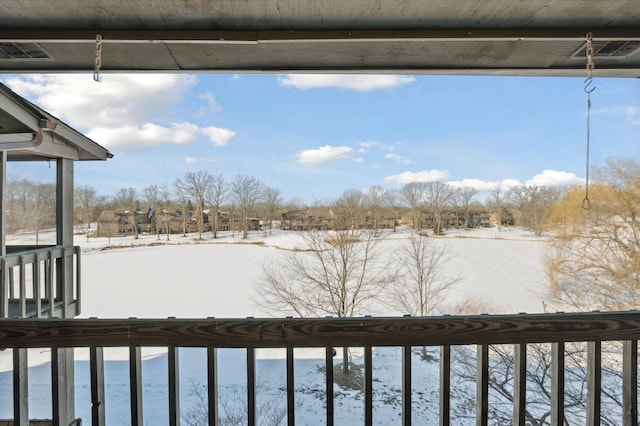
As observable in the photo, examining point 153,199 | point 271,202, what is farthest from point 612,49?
point 153,199

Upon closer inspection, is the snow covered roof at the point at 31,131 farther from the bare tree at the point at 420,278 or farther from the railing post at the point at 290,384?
the bare tree at the point at 420,278

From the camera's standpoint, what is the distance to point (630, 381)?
999 mm

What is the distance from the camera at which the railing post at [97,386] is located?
955 millimetres

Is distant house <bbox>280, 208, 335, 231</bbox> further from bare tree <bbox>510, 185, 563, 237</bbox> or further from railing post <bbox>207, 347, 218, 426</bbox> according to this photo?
railing post <bbox>207, 347, 218, 426</bbox>

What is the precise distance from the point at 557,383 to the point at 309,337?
2.39 ft

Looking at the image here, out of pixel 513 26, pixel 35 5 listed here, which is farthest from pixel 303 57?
pixel 35 5

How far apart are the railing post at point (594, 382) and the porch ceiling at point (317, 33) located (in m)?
1.56

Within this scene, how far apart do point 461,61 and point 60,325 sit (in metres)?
2.39

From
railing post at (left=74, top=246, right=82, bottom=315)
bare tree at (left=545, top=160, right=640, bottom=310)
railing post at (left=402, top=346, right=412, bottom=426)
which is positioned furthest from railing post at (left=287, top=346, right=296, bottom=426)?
bare tree at (left=545, top=160, right=640, bottom=310)

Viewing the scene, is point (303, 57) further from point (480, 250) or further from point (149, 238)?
point (480, 250)

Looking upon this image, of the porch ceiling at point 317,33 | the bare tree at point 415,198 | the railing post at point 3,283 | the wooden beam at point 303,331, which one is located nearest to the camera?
the wooden beam at point 303,331

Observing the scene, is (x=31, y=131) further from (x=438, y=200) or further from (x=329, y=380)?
(x=438, y=200)

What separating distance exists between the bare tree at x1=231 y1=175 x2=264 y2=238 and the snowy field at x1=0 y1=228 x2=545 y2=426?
491 mm

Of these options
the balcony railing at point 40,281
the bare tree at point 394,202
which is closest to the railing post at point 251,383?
the balcony railing at point 40,281
